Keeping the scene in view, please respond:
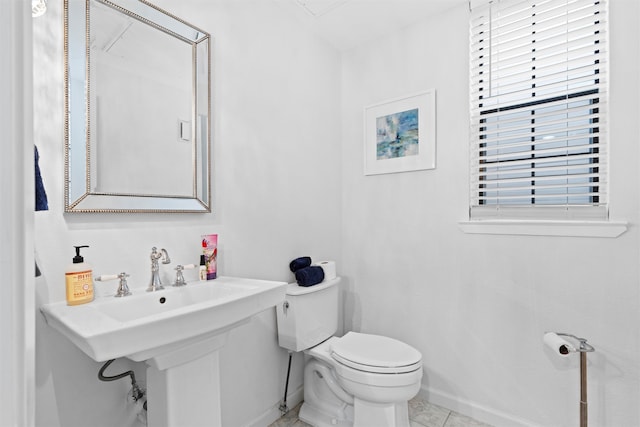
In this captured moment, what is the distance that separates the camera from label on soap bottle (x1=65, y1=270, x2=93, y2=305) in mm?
1012

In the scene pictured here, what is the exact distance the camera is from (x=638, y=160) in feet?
4.70

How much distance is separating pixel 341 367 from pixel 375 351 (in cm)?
19

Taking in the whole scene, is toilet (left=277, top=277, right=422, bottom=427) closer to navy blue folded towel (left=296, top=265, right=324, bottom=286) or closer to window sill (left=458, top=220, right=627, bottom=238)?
navy blue folded towel (left=296, top=265, right=324, bottom=286)

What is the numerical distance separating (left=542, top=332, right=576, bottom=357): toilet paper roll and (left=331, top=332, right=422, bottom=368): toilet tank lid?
1.95ft

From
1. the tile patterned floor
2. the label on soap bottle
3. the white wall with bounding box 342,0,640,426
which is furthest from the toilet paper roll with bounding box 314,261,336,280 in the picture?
the label on soap bottle

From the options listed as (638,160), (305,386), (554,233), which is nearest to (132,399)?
(305,386)

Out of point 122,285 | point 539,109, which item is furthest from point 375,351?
point 539,109

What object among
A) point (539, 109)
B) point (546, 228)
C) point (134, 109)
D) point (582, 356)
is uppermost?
point (539, 109)

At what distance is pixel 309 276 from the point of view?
1803 millimetres

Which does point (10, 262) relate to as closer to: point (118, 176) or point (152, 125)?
point (118, 176)

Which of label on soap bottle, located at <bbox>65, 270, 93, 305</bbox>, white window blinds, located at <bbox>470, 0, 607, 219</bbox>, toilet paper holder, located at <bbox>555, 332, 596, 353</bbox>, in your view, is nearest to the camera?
label on soap bottle, located at <bbox>65, 270, 93, 305</bbox>

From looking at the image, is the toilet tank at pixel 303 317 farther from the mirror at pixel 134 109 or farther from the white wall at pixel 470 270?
the mirror at pixel 134 109

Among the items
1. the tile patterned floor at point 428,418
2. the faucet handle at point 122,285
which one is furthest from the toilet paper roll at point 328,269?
the faucet handle at point 122,285

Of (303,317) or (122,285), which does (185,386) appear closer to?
(122,285)
